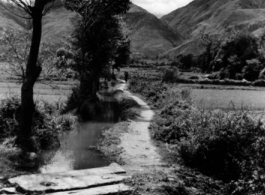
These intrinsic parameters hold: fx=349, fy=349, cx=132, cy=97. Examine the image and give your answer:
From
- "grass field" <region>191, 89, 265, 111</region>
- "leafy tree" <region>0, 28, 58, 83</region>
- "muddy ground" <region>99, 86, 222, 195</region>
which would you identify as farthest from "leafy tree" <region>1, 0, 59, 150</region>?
"grass field" <region>191, 89, 265, 111</region>

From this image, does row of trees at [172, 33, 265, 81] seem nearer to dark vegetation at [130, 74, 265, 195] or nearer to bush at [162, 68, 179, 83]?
bush at [162, 68, 179, 83]

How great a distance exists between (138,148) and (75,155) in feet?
9.90

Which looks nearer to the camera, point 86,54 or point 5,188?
point 5,188

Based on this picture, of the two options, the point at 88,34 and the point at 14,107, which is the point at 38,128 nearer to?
the point at 14,107

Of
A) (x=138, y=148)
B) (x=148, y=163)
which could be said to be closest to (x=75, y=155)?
(x=138, y=148)

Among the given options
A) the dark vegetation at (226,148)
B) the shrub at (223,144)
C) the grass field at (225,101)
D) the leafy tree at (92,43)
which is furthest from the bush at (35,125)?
the leafy tree at (92,43)

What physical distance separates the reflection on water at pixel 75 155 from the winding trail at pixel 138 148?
1151 mm

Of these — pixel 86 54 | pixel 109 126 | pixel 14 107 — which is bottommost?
pixel 109 126

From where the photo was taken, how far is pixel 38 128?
1534 cm

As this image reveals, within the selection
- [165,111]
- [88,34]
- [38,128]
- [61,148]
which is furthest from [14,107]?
[88,34]

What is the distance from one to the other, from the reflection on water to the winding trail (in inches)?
45.3

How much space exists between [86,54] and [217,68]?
97093 millimetres

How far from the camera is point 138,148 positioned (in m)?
16.2

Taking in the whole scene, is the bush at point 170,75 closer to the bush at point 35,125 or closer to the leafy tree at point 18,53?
the leafy tree at point 18,53
